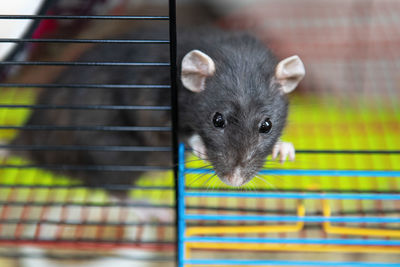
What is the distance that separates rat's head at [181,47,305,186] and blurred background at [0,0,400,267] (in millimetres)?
118

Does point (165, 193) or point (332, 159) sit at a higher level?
point (332, 159)

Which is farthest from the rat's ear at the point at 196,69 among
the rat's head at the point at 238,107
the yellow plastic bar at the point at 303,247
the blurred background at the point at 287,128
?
the yellow plastic bar at the point at 303,247

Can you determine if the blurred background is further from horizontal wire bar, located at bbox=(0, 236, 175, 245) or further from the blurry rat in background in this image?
the blurry rat in background

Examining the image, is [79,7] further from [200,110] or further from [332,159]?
[332,159]

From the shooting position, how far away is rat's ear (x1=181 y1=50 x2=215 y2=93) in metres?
1.06

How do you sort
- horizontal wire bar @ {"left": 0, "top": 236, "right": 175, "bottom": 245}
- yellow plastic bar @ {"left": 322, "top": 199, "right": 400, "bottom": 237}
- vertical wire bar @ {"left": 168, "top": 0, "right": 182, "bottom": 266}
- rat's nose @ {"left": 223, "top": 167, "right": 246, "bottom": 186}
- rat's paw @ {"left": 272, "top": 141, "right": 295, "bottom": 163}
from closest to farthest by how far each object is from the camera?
1. vertical wire bar @ {"left": 168, "top": 0, "right": 182, "bottom": 266}
2. rat's nose @ {"left": 223, "top": 167, "right": 246, "bottom": 186}
3. rat's paw @ {"left": 272, "top": 141, "right": 295, "bottom": 163}
4. yellow plastic bar @ {"left": 322, "top": 199, "right": 400, "bottom": 237}
5. horizontal wire bar @ {"left": 0, "top": 236, "right": 175, "bottom": 245}

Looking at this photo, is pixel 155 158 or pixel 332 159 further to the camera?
pixel 332 159

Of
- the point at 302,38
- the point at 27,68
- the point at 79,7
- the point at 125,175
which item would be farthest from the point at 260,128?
the point at 302,38

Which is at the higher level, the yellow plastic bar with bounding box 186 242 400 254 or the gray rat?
the gray rat

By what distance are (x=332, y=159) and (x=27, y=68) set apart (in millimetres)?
1175

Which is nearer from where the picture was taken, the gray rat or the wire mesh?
the gray rat

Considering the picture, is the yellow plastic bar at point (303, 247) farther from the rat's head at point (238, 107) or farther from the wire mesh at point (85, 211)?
the rat's head at point (238, 107)

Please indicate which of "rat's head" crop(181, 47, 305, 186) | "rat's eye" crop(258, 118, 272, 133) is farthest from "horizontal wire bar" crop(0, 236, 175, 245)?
"rat's eye" crop(258, 118, 272, 133)

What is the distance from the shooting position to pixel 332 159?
174 centimetres
